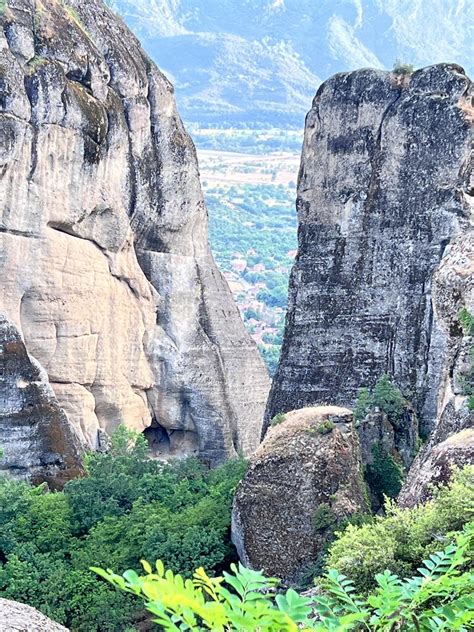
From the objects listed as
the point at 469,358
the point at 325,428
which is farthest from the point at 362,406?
the point at 469,358

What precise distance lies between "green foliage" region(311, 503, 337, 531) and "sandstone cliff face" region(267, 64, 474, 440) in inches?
313

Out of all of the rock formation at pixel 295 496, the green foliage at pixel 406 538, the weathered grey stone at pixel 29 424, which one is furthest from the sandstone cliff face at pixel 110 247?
the green foliage at pixel 406 538

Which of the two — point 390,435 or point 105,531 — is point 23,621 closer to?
point 105,531

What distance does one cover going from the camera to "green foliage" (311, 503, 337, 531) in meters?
23.2

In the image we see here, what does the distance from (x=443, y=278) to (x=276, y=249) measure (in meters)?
98.4

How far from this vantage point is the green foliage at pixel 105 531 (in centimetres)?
2555

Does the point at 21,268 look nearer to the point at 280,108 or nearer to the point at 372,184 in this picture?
the point at 372,184

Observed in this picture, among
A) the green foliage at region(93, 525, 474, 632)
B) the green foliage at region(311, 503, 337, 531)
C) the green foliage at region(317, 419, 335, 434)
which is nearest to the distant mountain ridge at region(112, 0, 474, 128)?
the green foliage at region(317, 419, 335, 434)

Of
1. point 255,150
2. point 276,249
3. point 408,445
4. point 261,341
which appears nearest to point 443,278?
point 408,445

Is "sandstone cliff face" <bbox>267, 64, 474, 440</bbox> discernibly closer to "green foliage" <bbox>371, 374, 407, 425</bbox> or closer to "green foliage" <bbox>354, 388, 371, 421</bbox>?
"green foliage" <bbox>371, 374, 407, 425</bbox>

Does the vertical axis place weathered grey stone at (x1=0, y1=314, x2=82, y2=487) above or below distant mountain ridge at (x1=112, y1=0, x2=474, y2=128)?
below

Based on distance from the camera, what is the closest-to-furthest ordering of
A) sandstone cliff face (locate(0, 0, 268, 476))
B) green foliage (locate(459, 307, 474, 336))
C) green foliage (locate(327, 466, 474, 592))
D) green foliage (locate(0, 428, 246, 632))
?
green foliage (locate(327, 466, 474, 592)) → green foliage (locate(459, 307, 474, 336)) → green foliage (locate(0, 428, 246, 632)) → sandstone cliff face (locate(0, 0, 268, 476))

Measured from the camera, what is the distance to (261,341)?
84812 millimetres

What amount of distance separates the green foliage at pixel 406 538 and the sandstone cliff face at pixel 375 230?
39.8 ft
